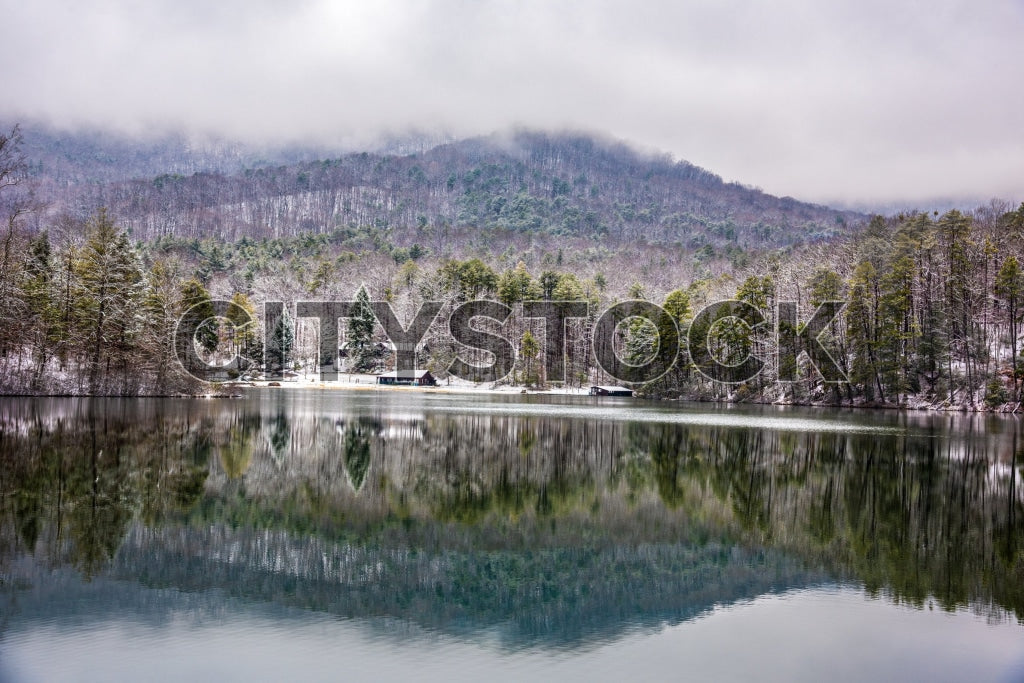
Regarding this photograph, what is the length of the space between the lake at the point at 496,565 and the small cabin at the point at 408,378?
232 ft

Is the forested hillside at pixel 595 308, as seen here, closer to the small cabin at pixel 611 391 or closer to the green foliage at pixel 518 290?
the green foliage at pixel 518 290

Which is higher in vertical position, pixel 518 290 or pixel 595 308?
pixel 518 290

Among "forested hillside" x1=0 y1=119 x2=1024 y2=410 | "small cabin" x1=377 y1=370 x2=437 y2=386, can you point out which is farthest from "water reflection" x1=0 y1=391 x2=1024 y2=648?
"small cabin" x1=377 y1=370 x2=437 y2=386

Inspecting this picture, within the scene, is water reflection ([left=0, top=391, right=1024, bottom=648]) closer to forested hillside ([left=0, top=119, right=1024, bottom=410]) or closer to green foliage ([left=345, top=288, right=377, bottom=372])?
forested hillside ([left=0, top=119, right=1024, bottom=410])

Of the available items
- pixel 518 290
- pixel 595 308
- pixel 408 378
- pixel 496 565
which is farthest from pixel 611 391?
pixel 496 565

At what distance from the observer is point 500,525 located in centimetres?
1669

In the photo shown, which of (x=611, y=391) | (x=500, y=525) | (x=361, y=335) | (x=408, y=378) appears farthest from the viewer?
(x=361, y=335)

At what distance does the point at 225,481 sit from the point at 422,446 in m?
10.4

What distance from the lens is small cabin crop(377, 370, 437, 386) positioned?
98.5m

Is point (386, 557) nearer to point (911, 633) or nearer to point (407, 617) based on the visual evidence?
point (407, 617)

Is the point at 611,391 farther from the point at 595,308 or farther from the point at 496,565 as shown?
the point at 496,565

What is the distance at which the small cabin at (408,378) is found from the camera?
98500 millimetres

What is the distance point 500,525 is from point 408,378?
83.0 meters

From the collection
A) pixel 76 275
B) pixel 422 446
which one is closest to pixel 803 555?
pixel 422 446
